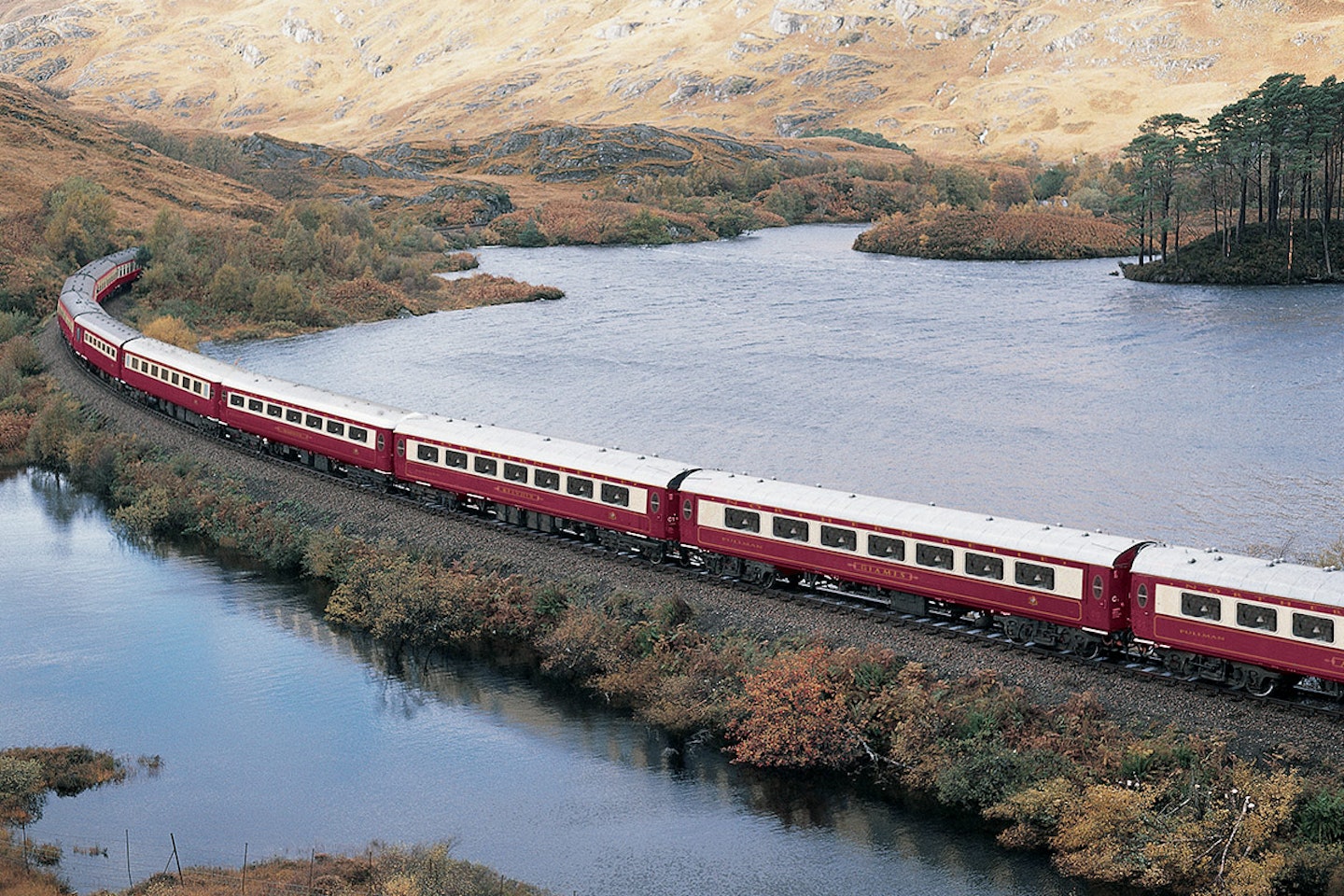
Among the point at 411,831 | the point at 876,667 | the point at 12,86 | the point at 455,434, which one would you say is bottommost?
the point at 411,831

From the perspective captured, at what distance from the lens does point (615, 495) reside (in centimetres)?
4406

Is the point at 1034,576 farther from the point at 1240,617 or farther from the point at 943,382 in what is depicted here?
the point at 943,382

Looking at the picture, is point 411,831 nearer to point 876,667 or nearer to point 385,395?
point 876,667

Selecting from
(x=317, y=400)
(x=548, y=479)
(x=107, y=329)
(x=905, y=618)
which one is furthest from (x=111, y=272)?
(x=905, y=618)

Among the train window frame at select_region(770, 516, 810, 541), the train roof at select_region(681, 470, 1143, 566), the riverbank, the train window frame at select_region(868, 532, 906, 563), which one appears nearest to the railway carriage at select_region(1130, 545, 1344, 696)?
the train roof at select_region(681, 470, 1143, 566)

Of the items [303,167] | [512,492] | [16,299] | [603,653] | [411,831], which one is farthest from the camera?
[303,167]

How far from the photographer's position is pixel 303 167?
183m

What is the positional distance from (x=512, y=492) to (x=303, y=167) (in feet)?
481

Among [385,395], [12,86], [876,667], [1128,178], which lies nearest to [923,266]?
[1128,178]

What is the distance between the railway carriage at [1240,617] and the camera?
30781mm

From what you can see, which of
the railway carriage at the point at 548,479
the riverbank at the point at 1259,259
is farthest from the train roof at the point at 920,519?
the riverbank at the point at 1259,259

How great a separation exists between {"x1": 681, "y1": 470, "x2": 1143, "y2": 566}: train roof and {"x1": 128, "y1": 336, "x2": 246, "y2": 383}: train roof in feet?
89.4

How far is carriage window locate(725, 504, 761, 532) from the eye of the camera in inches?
1602

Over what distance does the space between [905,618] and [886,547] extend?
6.51ft
